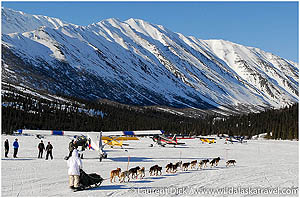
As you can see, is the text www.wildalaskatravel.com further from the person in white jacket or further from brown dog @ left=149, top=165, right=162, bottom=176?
brown dog @ left=149, top=165, right=162, bottom=176

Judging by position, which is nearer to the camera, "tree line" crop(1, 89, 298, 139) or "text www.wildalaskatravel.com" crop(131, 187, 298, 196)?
"text www.wildalaskatravel.com" crop(131, 187, 298, 196)

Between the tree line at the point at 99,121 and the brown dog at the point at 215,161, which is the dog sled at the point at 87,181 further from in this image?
the tree line at the point at 99,121

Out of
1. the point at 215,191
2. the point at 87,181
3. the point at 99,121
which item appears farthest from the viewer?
the point at 99,121

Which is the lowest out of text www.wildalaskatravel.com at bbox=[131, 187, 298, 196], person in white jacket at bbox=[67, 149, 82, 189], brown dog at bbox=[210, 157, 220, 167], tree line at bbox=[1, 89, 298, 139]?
text www.wildalaskatravel.com at bbox=[131, 187, 298, 196]

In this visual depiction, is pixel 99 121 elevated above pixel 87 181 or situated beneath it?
elevated above

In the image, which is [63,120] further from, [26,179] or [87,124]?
[26,179]

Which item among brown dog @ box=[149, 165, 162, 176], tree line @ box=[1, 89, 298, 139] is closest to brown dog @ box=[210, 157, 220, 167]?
brown dog @ box=[149, 165, 162, 176]

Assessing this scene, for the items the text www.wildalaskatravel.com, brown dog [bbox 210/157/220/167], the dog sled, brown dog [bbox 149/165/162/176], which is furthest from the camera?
brown dog [bbox 210/157/220/167]

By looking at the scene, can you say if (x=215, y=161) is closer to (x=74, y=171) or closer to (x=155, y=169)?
(x=155, y=169)

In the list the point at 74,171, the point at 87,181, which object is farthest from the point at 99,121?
the point at 74,171

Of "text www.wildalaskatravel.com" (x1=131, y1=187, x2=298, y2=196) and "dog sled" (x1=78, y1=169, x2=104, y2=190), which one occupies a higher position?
"dog sled" (x1=78, y1=169, x2=104, y2=190)

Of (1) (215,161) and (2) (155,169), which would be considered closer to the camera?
(2) (155,169)

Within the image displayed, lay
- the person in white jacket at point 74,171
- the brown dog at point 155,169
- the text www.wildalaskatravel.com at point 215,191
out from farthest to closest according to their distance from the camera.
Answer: the brown dog at point 155,169 < the text www.wildalaskatravel.com at point 215,191 < the person in white jacket at point 74,171

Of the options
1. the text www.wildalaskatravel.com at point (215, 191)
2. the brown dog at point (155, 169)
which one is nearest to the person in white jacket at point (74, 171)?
the text www.wildalaskatravel.com at point (215, 191)
